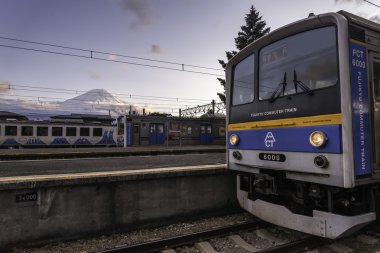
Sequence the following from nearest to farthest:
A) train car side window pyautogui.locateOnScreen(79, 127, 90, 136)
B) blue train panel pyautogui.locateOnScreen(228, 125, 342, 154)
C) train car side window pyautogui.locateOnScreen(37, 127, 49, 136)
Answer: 1. blue train panel pyautogui.locateOnScreen(228, 125, 342, 154)
2. train car side window pyautogui.locateOnScreen(37, 127, 49, 136)
3. train car side window pyautogui.locateOnScreen(79, 127, 90, 136)

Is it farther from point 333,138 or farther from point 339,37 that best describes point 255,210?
point 339,37

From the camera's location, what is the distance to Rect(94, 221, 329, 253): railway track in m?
4.49

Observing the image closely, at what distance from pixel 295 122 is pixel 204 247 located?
2.28 metres

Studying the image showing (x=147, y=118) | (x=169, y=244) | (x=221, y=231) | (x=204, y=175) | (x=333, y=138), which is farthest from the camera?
(x=147, y=118)

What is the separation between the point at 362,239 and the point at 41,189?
202 inches

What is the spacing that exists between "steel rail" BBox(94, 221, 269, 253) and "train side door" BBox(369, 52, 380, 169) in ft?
8.09

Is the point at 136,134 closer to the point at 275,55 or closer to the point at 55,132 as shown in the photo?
the point at 55,132

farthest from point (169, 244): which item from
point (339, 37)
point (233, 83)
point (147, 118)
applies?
point (147, 118)

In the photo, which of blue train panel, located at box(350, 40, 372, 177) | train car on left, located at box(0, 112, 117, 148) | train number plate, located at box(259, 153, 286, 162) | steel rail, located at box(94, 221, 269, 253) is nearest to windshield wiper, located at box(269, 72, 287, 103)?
train number plate, located at box(259, 153, 286, 162)

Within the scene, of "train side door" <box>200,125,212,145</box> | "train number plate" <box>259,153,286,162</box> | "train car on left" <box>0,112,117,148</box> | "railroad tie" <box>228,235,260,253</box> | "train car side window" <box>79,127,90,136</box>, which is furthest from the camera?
"train side door" <box>200,125,212,145</box>

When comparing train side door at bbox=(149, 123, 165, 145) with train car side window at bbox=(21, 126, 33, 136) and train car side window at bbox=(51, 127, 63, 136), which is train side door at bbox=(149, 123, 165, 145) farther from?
train car side window at bbox=(21, 126, 33, 136)

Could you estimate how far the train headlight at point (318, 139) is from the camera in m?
3.95

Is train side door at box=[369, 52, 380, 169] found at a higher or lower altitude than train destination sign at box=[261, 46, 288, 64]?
lower

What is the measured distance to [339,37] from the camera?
3990 millimetres
